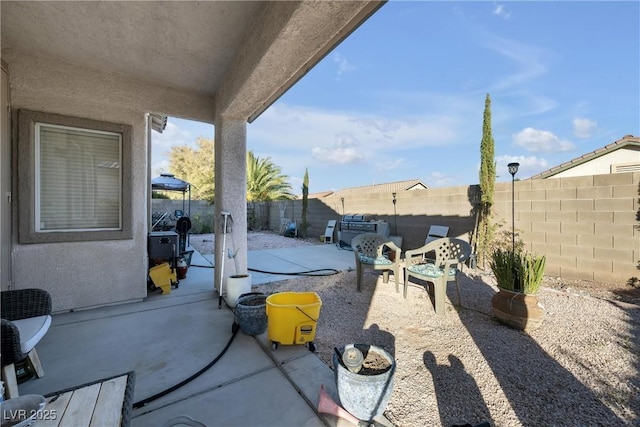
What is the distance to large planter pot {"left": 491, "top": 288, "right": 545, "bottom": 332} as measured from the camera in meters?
2.65

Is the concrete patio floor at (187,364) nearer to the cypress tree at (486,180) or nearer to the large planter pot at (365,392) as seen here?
→ the large planter pot at (365,392)

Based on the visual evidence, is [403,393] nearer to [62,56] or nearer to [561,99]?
[62,56]

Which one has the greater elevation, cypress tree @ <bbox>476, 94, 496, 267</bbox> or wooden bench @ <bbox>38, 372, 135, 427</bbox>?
cypress tree @ <bbox>476, 94, 496, 267</bbox>

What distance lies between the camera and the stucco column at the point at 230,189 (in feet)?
11.6

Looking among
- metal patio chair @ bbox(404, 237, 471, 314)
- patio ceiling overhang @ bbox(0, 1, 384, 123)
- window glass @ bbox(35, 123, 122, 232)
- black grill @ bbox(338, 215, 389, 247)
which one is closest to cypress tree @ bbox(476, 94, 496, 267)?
black grill @ bbox(338, 215, 389, 247)

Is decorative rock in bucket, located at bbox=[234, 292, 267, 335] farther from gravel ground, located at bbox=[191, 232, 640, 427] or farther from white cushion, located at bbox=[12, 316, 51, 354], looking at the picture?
white cushion, located at bbox=[12, 316, 51, 354]

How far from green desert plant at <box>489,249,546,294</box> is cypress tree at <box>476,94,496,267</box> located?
9.09 ft

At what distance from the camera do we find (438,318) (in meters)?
3.02

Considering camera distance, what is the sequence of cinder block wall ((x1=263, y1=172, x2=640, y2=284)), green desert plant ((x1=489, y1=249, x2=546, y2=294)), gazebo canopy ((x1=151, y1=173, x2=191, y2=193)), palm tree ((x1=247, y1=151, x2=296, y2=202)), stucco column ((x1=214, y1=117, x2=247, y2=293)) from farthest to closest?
palm tree ((x1=247, y1=151, x2=296, y2=202)) < gazebo canopy ((x1=151, y1=173, x2=191, y2=193)) < cinder block wall ((x1=263, y1=172, x2=640, y2=284)) < stucco column ((x1=214, y1=117, x2=247, y2=293)) < green desert plant ((x1=489, y1=249, x2=546, y2=294))

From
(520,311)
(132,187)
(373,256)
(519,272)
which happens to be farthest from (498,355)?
(132,187)

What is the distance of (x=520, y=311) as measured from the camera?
2.69 m

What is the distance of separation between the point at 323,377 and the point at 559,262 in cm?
523

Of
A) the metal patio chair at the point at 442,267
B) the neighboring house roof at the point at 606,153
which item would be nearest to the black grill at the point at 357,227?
the metal patio chair at the point at 442,267

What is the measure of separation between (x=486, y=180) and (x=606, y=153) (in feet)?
19.0
